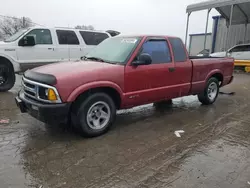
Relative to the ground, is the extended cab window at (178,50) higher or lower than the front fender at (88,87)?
higher

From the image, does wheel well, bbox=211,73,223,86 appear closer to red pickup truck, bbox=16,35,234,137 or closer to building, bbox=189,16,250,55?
red pickup truck, bbox=16,35,234,137

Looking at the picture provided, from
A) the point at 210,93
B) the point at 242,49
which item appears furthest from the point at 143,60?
the point at 242,49

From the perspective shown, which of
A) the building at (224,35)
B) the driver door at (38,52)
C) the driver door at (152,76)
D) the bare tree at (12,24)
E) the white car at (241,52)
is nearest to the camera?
the driver door at (152,76)

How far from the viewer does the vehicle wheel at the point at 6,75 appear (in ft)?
24.3

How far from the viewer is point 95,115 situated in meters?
4.09

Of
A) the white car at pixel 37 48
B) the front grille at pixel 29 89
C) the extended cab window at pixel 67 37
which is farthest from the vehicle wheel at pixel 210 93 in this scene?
the extended cab window at pixel 67 37

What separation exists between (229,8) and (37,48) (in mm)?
14684

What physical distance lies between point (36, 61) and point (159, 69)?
15.9ft

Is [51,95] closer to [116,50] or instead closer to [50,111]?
[50,111]

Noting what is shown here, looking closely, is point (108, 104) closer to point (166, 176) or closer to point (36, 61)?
point (166, 176)

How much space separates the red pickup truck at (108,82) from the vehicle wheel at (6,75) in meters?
3.57

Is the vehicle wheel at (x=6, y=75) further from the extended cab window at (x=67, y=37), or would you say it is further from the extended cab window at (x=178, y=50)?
the extended cab window at (x=178, y=50)

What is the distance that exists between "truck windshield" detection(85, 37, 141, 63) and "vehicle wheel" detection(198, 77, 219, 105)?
2.68m

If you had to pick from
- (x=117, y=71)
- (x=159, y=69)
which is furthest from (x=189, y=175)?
(x=159, y=69)
